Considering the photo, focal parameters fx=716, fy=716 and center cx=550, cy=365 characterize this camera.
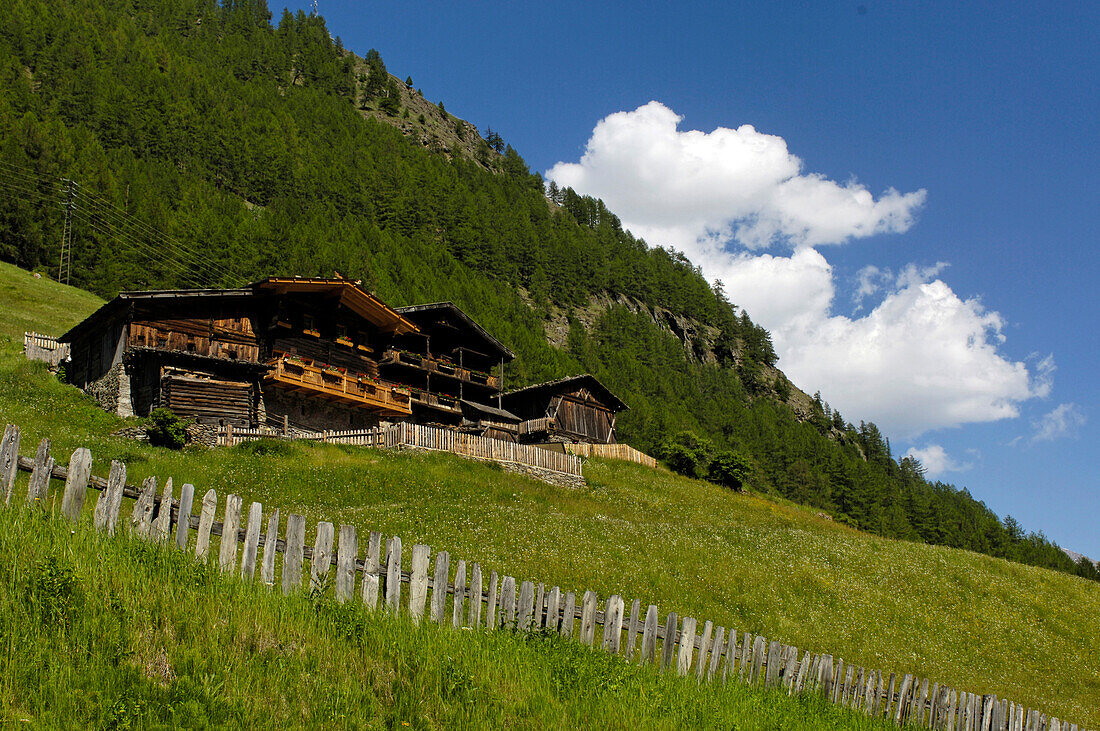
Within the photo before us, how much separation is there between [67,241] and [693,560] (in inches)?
2926

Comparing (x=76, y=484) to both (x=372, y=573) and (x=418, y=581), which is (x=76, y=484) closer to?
(x=372, y=573)

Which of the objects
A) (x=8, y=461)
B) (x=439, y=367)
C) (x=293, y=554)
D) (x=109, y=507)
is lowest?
(x=293, y=554)

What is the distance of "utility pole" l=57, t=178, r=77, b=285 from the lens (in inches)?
2756

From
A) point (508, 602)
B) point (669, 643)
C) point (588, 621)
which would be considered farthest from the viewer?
point (669, 643)

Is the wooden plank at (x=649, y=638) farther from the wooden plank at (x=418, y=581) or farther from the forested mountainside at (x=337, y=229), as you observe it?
the forested mountainside at (x=337, y=229)

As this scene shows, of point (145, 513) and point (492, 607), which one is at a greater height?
point (145, 513)

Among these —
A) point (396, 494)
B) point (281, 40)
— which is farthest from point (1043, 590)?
point (281, 40)

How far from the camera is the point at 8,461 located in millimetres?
8609

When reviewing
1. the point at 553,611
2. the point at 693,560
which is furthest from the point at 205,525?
the point at 693,560

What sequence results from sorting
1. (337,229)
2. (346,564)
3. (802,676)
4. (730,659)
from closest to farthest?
1. (346,564)
2. (730,659)
3. (802,676)
4. (337,229)

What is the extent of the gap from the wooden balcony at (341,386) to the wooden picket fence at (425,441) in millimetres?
2674

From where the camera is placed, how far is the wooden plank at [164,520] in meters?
8.32

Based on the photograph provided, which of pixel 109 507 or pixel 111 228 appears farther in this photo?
pixel 111 228

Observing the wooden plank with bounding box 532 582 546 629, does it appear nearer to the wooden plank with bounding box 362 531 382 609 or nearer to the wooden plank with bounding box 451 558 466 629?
the wooden plank with bounding box 451 558 466 629
